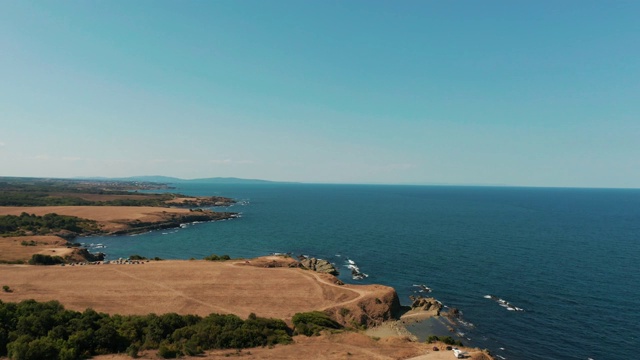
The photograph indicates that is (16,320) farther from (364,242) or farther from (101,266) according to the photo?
(364,242)

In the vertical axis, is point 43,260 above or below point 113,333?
below

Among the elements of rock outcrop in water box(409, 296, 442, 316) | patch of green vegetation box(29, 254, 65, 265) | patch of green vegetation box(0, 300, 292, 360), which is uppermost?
patch of green vegetation box(0, 300, 292, 360)

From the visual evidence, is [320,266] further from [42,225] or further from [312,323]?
[42,225]

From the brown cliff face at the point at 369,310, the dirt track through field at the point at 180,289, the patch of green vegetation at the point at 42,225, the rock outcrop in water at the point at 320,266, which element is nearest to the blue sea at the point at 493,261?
the rock outcrop in water at the point at 320,266

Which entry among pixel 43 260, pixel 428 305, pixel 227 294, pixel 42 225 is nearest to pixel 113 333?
pixel 227 294

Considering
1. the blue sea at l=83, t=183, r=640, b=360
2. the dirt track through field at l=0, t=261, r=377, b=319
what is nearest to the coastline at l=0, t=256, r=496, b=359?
the dirt track through field at l=0, t=261, r=377, b=319

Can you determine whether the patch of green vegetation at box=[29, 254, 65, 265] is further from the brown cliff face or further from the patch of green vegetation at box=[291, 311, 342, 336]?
the brown cliff face

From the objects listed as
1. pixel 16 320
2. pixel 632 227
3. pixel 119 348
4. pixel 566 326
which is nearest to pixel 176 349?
pixel 119 348
